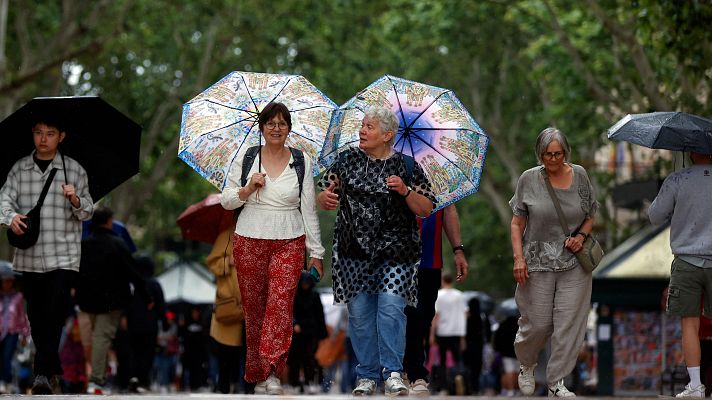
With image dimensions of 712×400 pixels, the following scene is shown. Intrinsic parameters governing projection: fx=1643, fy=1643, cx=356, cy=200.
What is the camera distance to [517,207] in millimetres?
10812

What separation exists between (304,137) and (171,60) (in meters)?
24.1

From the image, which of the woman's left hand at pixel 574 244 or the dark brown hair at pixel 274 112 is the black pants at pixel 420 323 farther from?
the dark brown hair at pixel 274 112

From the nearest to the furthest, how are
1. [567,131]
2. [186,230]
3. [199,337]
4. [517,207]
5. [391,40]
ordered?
[517,207], [186,230], [199,337], [567,131], [391,40]

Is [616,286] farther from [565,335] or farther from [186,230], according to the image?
[565,335]

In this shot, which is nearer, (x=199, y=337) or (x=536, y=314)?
(x=536, y=314)

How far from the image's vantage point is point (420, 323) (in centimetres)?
1128

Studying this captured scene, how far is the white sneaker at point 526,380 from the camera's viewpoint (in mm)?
10742

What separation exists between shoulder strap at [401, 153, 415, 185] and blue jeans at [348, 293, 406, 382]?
74 centimetres

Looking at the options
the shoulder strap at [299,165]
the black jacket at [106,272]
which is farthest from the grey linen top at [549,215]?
the black jacket at [106,272]

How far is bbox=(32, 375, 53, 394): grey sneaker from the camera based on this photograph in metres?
10.8

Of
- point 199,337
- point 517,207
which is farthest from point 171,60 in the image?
point 517,207

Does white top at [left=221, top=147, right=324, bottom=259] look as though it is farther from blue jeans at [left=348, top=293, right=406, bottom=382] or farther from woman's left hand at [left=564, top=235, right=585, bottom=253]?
woman's left hand at [left=564, top=235, right=585, bottom=253]

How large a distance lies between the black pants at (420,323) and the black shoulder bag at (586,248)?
1.06m

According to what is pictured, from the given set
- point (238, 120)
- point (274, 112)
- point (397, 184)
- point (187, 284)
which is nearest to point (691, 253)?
point (397, 184)
